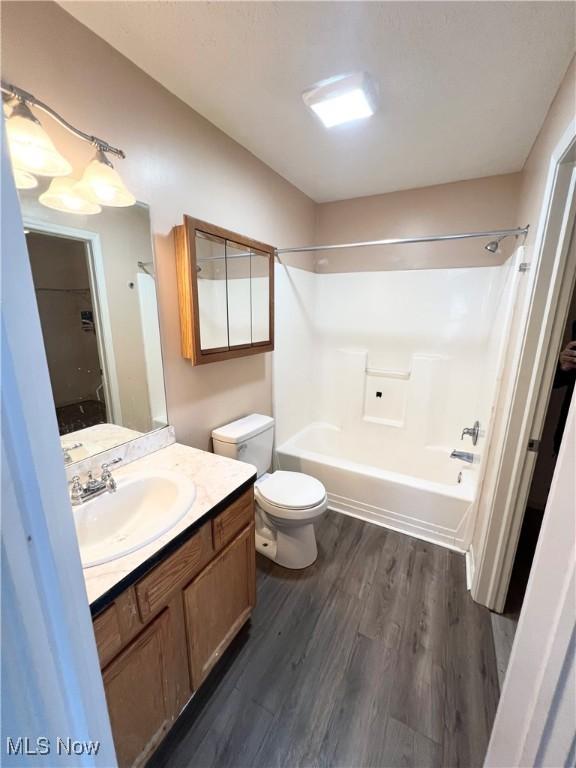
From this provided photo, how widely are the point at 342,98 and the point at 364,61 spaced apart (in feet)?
0.56

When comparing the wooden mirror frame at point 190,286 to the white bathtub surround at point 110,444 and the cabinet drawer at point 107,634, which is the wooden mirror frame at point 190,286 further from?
the cabinet drawer at point 107,634

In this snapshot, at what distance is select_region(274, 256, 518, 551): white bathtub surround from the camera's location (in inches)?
85.9

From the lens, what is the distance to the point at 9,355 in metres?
0.38

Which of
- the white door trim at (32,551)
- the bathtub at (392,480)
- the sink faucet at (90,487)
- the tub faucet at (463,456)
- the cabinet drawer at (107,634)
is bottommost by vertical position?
the bathtub at (392,480)

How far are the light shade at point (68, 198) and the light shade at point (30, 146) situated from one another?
0.05m

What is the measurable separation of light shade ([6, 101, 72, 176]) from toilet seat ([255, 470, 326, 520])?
5.58 feet

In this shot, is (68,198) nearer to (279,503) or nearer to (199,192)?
(199,192)

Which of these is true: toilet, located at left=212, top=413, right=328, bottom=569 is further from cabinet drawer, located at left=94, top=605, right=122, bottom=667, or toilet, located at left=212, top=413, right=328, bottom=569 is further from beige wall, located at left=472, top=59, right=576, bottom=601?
cabinet drawer, located at left=94, top=605, right=122, bottom=667

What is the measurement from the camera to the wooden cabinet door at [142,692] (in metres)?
0.86

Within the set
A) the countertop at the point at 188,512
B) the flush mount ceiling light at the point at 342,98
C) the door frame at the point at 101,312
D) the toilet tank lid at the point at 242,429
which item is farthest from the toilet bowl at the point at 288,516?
the flush mount ceiling light at the point at 342,98

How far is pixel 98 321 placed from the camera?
1.27 m

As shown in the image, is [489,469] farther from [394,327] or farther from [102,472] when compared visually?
[102,472]

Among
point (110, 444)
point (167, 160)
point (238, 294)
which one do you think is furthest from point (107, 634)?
point (167, 160)

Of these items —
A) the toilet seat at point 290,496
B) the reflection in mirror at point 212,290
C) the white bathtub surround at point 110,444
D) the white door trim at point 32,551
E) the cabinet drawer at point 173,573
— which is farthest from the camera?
the toilet seat at point 290,496
